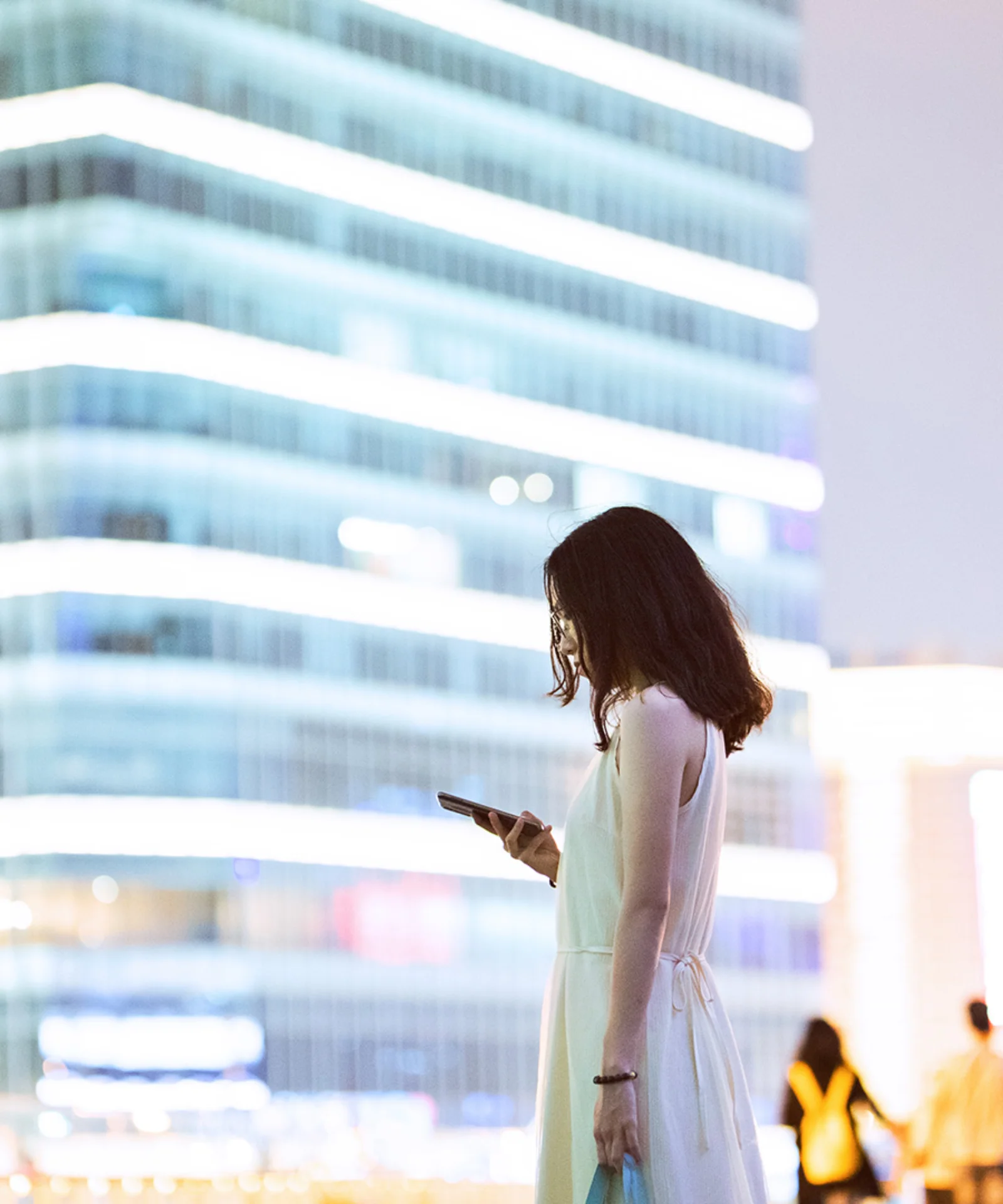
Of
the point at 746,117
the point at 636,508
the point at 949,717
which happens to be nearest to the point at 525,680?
the point at 746,117

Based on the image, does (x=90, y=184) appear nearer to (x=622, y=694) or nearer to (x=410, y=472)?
(x=410, y=472)

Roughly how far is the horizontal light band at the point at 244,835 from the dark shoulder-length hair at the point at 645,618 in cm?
6029

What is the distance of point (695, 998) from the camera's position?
433 centimetres

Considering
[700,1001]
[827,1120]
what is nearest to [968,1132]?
[827,1120]

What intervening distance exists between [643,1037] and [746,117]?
319ft

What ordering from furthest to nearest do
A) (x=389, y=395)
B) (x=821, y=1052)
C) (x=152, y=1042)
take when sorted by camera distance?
(x=389, y=395)
(x=152, y=1042)
(x=821, y=1052)

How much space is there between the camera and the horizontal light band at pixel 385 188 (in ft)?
248

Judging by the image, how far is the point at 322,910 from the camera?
250 ft

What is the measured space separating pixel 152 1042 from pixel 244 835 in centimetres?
656

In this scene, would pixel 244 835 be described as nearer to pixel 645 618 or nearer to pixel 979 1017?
pixel 979 1017

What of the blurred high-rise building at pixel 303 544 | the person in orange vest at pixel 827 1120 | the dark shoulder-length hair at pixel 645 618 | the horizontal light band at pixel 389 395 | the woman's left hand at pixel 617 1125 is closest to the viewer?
the woman's left hand at pixel 617 1125

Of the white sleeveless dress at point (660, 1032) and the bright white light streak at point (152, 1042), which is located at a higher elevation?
the white sleeveless dress at point (660, 1032)

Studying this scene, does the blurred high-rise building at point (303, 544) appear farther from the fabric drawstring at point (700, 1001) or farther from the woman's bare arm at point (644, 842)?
the woman's bare arm at point (644, 842)

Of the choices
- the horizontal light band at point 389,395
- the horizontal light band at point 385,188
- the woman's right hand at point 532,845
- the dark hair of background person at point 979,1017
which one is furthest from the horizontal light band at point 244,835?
the woman's right hand at point 532,845
